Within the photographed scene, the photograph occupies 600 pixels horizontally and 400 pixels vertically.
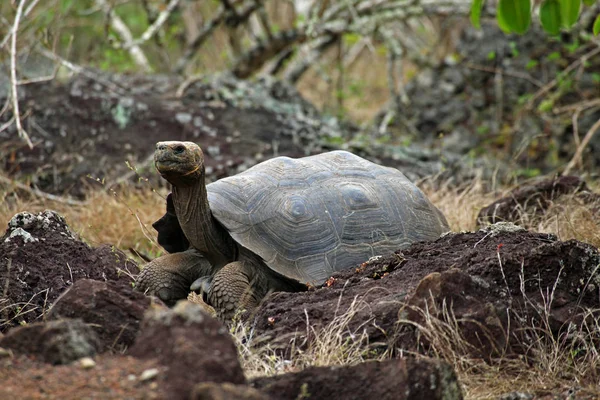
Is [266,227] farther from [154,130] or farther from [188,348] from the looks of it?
[154,130]

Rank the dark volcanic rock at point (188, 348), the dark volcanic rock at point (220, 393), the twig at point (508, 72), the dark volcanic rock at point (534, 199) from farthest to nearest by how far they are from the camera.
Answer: the twig at point (508, 72), the dark volcanic rock at point (534, 199), the dark volcanic rock at point (188, 348), the dark volcanic rock at point (220, 393)

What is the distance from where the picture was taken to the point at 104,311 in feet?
8.14

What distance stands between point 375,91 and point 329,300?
28.3 ft

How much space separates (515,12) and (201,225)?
5.63ft

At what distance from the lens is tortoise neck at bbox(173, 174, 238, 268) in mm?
3625

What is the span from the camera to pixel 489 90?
836 cm

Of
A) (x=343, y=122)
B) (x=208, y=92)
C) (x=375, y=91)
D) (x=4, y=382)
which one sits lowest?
(x=375, y=91)

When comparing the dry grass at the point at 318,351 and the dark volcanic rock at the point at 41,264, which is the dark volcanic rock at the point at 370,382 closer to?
the dry grass at the point at 318,351

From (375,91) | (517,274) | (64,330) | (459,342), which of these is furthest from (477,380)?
(375,91)

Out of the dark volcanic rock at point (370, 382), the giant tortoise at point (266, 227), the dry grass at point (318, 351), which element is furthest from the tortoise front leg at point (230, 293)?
the dark volcanic rock at point (370, 382)

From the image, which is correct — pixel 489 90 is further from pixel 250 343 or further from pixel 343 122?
pixel 250 343

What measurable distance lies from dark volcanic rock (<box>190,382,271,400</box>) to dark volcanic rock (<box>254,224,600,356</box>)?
0.93 meters

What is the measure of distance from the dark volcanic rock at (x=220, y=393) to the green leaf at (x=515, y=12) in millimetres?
1355

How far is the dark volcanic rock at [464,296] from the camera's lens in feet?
8.66
